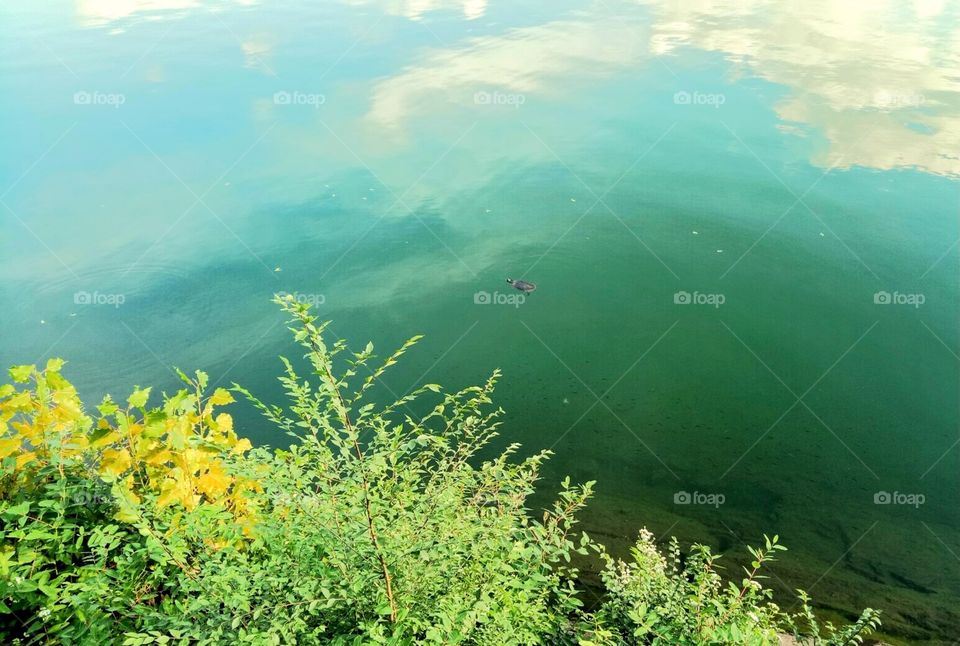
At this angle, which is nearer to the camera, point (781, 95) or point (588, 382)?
point (588, 382)

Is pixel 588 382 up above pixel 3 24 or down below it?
below

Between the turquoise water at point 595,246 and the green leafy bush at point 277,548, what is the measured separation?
240 cm

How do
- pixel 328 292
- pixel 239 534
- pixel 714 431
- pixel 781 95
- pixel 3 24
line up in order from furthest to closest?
1. pixel 3 24
2. pixel 781 95
3. pixel 328 292
4. pixel 714 431
5. pixel 239 534

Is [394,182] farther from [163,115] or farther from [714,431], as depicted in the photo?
[714,431]

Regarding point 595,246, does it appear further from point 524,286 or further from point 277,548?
point 277,548

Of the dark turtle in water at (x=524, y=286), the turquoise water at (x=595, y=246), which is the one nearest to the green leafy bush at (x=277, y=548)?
the turquoise water at (x=595, y=246)

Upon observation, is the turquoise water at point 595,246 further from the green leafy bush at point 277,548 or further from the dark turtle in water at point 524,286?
the green leafy bush at point 277,548

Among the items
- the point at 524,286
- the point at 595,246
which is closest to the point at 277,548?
the point at 524,286

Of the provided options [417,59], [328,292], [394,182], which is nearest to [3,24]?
[417,59]

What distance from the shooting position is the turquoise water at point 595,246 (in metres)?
5.30

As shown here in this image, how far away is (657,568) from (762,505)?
2.45 metres

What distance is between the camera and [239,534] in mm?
2475

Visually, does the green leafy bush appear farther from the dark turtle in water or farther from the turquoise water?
the dark turtle in water

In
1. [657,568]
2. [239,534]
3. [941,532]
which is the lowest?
[941,532]
